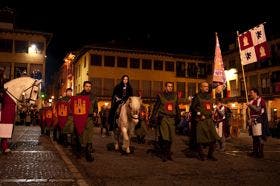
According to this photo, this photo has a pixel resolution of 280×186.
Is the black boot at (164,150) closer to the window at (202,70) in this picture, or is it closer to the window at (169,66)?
the window at (169,66)

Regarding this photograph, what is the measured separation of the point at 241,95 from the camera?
49000 millimetres

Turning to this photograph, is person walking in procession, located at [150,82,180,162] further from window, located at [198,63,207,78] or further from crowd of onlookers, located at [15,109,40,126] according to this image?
window, located at [198,63,207,78]

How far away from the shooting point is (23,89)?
11094 millimetres

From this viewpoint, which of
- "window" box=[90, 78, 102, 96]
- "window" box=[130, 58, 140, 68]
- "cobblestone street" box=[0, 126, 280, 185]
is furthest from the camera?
"window" box=[130, 58, 140, 68]

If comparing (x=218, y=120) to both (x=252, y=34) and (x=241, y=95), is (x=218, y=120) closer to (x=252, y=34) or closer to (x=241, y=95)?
(x=252, y=34)

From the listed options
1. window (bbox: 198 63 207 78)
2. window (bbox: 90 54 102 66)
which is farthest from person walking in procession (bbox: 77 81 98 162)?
window (bbox: 198 63 207 78)

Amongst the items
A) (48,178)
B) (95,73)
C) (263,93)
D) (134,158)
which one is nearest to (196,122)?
(134,158)

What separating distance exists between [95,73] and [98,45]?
375 centimetres

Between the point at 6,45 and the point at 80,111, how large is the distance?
47492mm

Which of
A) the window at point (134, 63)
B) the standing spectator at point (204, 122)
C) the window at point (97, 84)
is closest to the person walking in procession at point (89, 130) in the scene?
the standing spectator at point (204, 122)

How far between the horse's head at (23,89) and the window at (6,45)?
45.2 meters

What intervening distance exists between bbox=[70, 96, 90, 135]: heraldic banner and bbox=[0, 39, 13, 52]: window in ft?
154

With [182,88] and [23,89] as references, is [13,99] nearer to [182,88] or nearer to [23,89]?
[23,89]

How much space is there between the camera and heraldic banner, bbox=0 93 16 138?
10500mm
